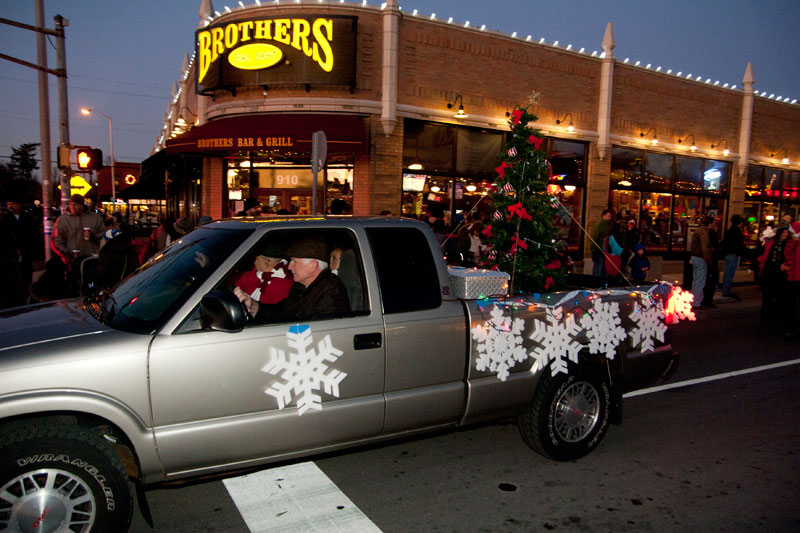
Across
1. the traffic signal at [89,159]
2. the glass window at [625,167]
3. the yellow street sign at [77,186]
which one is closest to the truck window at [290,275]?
the traffic signal at [89,159]

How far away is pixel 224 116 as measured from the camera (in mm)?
14750

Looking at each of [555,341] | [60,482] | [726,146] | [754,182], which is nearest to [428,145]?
[555,341]

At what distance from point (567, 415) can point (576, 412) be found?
85mm

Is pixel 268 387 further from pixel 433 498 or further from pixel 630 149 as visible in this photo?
pixel 630 149

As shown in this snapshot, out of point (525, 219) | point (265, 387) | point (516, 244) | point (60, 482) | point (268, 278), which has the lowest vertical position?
point (60, 482)

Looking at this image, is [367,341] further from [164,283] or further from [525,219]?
[525,219]

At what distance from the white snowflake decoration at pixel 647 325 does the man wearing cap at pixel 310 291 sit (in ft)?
8.16

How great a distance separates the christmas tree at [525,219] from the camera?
569cm

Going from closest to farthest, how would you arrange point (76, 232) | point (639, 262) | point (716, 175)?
1. point (76, 232)
2. point (639, 262)
3. point (716, 175)

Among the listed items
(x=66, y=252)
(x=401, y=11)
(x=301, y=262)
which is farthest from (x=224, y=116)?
(x=301, y=262)

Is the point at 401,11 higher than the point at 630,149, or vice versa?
the point at 401,11

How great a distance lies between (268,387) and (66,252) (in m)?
7.58

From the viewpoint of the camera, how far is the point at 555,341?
421 centimetres

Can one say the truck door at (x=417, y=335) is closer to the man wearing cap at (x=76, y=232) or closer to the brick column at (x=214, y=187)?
the man wearing cap at (x=76, y=232)
